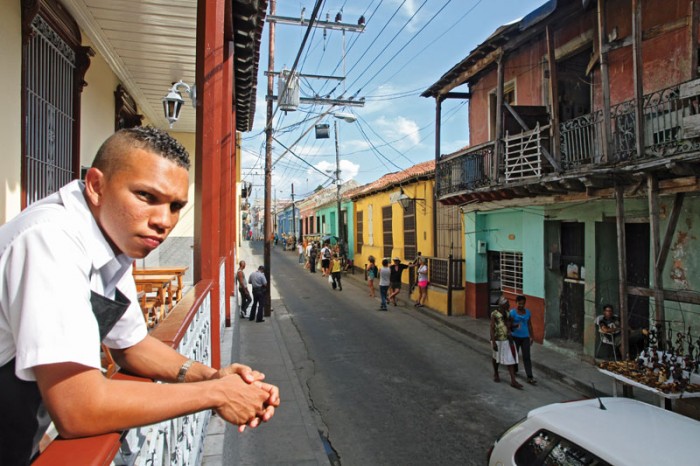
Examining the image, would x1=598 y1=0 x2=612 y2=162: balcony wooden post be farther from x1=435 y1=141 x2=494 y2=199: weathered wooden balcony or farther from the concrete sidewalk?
the concrete sidewalk

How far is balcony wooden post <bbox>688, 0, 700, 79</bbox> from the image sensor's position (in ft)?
20.6

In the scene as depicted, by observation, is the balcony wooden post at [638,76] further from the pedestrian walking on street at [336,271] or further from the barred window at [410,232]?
the pedestrian walking on street at [336,271]

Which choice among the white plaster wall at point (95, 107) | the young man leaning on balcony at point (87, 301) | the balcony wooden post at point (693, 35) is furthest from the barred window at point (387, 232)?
the young man leaning on balcony at point (87, 301)

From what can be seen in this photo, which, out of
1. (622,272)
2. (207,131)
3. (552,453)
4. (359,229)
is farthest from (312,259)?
(552,453)

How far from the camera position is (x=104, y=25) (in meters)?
5.46

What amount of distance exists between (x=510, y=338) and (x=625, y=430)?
176 inches

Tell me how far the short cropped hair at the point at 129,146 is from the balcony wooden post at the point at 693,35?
777 centimetres

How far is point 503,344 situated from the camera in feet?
26.1

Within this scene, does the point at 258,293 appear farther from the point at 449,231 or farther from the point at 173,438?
the point at 173,438

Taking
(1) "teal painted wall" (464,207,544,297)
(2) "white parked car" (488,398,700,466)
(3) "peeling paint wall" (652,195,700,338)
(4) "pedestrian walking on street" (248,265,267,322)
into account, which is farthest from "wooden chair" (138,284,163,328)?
(1) "teal painted wall" (464,207,544,297)

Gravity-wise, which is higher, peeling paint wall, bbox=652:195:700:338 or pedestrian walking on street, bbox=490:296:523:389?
peeling paint wall, bbox=652:195:700:338

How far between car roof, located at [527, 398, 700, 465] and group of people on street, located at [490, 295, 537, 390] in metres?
3.63

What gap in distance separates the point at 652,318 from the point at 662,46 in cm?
454

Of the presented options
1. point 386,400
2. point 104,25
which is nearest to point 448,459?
point 386,400
